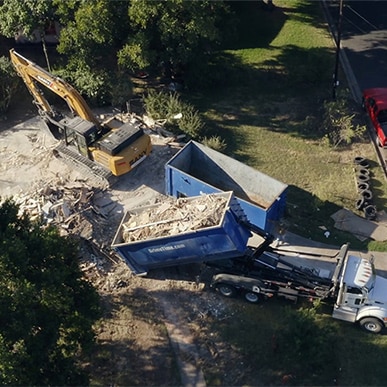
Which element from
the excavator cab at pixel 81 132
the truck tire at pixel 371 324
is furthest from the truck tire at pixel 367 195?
the excavator cab at pixel 81 132

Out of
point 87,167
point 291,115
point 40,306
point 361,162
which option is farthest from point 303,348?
point 291,115

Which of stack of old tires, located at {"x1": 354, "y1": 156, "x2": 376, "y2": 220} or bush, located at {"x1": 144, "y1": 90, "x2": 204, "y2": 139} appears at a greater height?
bush, located at {"x1": 144, "y1": 90, "x2": 204, "y2": 139}

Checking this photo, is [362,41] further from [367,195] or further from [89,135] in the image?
[89,135]

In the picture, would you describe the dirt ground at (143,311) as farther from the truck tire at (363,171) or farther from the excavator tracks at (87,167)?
the truck tire at (363,171)

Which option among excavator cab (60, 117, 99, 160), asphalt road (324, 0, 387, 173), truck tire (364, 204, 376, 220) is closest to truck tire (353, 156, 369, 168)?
truck tire (364, 204, 376, 220)

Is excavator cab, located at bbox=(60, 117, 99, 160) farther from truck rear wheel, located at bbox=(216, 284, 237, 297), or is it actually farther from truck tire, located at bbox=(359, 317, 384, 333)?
truck tire, located at bbox=(359, 317, 384, 333)
